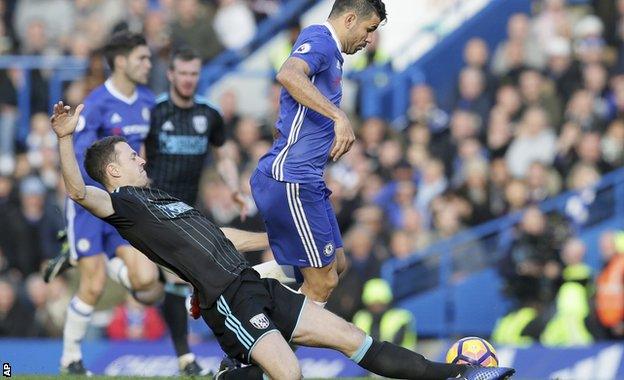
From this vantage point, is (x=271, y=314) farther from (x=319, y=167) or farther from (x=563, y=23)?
(x=563, y=23)

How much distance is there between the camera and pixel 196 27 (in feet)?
61.6

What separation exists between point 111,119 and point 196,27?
811 centimetres

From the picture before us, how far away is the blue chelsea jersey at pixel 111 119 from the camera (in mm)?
10703

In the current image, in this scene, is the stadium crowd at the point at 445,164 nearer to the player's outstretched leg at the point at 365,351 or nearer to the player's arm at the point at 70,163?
the player's outstretched leg at the point at 365,351

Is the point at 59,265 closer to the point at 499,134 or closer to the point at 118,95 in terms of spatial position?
the point at 118,95

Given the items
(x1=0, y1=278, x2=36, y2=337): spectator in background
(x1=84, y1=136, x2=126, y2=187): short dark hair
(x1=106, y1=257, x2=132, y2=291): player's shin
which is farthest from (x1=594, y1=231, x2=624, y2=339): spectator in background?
(x1=84, y1=136, x2=126, y2=187): short dark hair

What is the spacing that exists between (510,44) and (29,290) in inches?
257

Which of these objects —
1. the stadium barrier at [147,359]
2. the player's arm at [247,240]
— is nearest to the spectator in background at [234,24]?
the stadium barrier at [147,359]

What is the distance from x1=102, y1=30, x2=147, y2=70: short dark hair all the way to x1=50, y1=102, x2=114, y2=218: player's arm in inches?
107

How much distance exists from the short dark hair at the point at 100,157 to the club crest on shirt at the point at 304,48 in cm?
120

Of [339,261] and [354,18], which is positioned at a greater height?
[354,18]

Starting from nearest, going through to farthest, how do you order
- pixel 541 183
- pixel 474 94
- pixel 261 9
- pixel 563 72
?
pixel 541 183 → pixel 563 72 → pixel 474 94 → pixel 261 9

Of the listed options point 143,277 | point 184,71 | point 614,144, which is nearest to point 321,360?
point 143,277

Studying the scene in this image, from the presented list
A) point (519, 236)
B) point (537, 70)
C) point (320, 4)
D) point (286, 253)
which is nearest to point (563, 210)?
point (519, 236)
